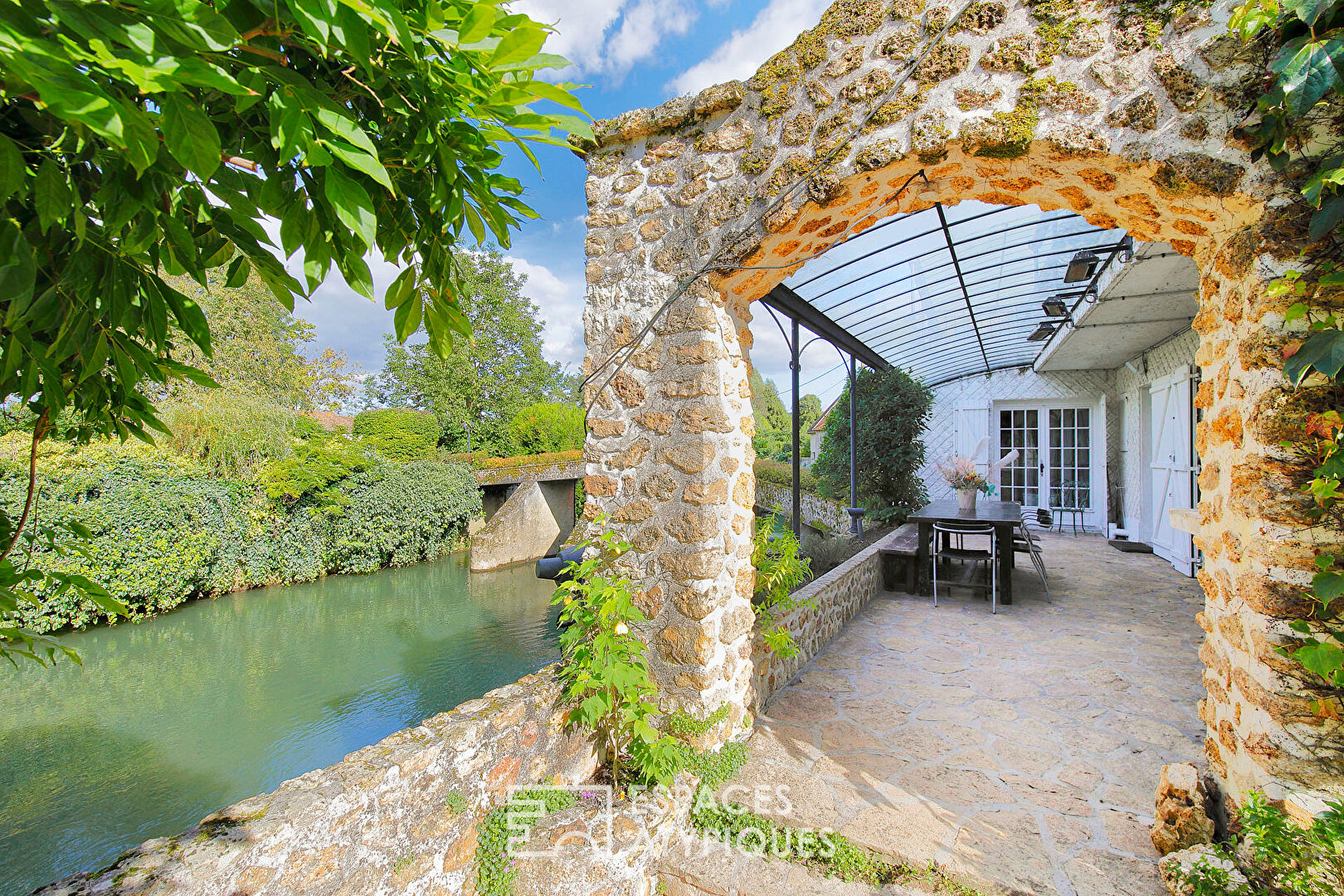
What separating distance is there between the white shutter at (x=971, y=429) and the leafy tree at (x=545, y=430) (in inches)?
353

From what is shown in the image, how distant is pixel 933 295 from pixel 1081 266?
1350 mm

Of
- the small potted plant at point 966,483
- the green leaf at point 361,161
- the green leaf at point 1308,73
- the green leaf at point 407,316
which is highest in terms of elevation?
the green leaf at point 1308,73

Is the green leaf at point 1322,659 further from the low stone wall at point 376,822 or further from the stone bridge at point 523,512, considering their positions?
the stone bridge at point 523,512

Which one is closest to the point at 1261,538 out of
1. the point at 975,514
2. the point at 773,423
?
the point at 975,514

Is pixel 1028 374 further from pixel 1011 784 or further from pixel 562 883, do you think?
pixel 562 883

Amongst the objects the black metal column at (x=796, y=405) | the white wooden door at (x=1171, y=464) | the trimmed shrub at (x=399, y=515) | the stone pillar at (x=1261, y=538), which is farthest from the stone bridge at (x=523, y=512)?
the stone pillar at (x=1261, y=538)

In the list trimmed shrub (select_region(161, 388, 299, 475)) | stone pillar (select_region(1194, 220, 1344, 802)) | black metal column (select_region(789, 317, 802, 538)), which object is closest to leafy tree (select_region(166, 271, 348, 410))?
trimmed shrub (select_region(161, 388, 299, 475))

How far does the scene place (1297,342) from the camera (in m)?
1.67

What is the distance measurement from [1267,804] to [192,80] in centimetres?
278

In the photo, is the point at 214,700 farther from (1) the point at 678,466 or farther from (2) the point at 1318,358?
(2) the point at 1318,358

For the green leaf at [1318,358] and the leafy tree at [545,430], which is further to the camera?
the leafy tree at [545,430]

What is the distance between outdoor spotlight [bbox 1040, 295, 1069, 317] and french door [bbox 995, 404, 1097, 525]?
3803 mm

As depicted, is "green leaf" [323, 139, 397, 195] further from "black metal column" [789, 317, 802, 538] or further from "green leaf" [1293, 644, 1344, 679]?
"black metal column" [789, 317, 802, 538]

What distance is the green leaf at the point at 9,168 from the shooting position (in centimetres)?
53
